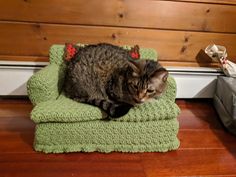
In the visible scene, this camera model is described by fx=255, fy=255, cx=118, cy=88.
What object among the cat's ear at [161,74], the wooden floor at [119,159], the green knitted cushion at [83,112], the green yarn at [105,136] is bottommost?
the wooden floor at [119,159]

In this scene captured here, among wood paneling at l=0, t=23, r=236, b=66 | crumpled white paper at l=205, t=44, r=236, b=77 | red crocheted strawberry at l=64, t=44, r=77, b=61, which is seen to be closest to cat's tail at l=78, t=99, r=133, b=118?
red crocheted strawberry at l=64, t=44, r=77, b=61

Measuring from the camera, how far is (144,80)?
130cm

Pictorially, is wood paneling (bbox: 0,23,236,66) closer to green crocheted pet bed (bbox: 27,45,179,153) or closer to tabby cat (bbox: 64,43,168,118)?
tabby cat (bbox: 64,43,168,118)

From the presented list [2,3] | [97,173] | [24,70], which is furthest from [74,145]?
[2,3]

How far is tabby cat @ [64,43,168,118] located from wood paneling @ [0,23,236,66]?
36 cm

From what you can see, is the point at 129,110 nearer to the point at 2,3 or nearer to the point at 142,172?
the point at 142,172

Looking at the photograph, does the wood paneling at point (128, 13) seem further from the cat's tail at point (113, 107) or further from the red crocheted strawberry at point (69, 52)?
the cat's tail at point (113, 107)

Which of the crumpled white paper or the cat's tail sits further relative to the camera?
the crumpled white paper

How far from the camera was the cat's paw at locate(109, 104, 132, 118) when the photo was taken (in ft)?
4.52

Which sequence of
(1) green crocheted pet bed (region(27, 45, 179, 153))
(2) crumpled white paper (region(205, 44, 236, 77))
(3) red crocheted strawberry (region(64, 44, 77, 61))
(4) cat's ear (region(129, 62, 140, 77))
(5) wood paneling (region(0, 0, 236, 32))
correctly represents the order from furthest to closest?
(2) crumpled white paper (region(205, 44, 236, 77)) < (5) wood paneling (region(0, 0, 236, 32)) < (3) red crocheted strawberry (region(64, 44, 77, 61)) < (1) green crocheted pet bed (region(27, 45, 179, 153)) < (4) cat's ear (region(129, 62, 140, 77))

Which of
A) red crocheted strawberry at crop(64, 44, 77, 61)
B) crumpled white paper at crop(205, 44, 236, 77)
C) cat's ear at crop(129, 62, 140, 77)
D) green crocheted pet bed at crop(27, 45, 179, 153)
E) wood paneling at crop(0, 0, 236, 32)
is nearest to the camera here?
cat's ear at crop(129, 62, 140, 77)

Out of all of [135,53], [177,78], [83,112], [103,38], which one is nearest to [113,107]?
[83,112]

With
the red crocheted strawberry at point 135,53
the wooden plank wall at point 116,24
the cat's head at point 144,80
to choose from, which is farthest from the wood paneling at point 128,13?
the cat's head at point 144,80

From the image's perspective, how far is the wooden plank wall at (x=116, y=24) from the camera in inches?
74.7
